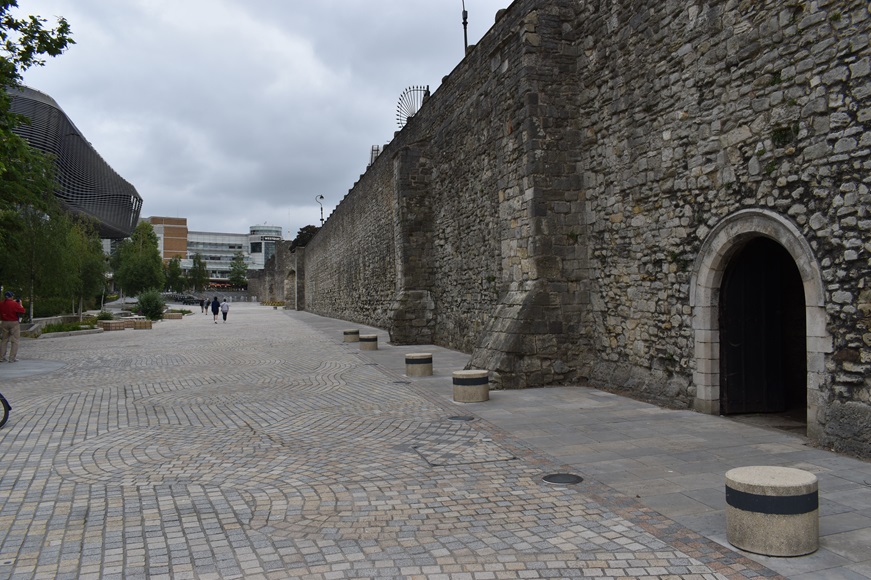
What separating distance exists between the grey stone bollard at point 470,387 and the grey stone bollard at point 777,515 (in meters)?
4.89

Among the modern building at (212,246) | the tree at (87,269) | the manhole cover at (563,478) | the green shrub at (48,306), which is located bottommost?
the manhole cover at (563,478)

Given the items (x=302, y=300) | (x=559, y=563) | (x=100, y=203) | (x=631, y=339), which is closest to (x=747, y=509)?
(x=559, y=563)

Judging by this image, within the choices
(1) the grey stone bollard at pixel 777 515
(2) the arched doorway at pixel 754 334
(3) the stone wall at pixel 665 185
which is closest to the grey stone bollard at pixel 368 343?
(3) the stone wall at pixel 665 185

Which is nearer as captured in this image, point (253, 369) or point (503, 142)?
point (503, 142)

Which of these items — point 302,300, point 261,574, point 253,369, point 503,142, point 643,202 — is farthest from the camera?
point 302,300

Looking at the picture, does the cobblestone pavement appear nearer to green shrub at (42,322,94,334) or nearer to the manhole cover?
the manhole cover

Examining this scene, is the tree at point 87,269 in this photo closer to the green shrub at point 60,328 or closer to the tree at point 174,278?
the green shrub at point 60,328

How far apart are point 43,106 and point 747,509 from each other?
2435 inches

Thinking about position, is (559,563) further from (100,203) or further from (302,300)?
(100,203)

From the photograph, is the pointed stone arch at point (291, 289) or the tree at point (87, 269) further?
the pointed stone arch at point (291, 289)

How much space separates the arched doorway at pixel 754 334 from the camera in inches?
275

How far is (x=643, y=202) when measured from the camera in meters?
8.14

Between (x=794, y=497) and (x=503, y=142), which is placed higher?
(x=503, y=142)

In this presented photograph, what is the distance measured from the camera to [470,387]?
8133 mm
